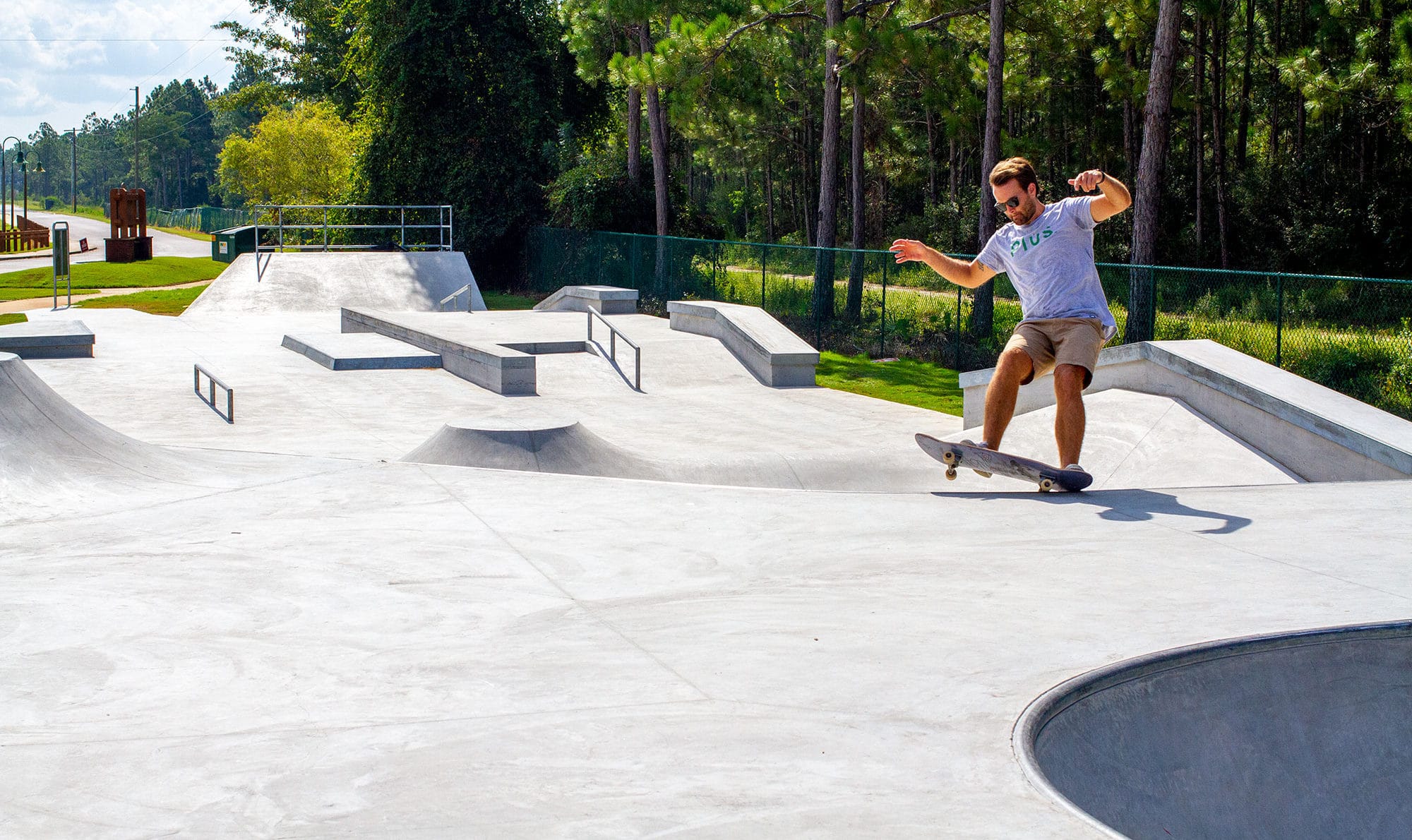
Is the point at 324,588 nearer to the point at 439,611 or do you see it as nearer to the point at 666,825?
the point at 439,611

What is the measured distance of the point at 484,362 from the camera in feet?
48.6

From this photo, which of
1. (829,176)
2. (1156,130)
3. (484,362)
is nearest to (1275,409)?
(484,362)

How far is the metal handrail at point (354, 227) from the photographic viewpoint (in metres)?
26.2

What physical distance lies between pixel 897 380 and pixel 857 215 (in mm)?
14570

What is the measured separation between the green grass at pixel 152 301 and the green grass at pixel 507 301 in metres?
7.16

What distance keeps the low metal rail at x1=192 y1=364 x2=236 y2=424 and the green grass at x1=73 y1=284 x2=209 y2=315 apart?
1187 centimetres

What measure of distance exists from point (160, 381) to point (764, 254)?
44.5 ft

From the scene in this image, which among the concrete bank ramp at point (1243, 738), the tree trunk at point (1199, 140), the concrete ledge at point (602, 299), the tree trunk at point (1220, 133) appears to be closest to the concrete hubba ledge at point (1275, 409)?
the concrete bank ramp at point (1243, 738)

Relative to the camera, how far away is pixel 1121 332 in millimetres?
18062

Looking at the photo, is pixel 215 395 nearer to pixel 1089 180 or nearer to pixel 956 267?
pixel 956 267

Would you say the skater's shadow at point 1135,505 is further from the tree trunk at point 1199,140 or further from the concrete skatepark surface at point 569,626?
the tree trunk at point 1199,140

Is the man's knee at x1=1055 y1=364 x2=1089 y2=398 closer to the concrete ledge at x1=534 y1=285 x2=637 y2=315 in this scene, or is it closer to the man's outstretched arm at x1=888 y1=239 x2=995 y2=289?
the man's outstretched arm at x1=888 y1=239 x2=995 y2=289

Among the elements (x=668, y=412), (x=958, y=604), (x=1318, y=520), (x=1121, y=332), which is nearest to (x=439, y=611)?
(x=958, y=604)

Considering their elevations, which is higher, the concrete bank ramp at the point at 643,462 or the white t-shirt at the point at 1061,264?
the white t-shirt at the point at 1061,264
